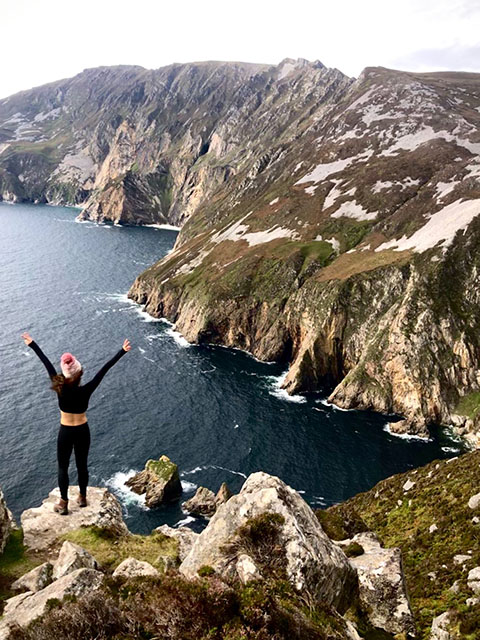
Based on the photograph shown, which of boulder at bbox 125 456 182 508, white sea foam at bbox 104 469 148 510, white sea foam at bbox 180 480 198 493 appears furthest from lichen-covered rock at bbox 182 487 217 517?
white sea foam at bbox 104 469 148 510

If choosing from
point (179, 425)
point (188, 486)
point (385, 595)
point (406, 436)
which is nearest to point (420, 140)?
point (406, 436)

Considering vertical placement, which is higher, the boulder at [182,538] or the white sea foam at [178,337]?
the boulder at [182,538]

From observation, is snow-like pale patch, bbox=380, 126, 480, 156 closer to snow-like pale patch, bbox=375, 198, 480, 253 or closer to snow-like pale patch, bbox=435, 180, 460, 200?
snow-like pale patch, bbox=435, 180, 460, 200

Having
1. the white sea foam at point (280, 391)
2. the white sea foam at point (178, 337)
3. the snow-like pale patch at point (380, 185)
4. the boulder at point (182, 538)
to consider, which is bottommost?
the white sea foam at point (280, 391)

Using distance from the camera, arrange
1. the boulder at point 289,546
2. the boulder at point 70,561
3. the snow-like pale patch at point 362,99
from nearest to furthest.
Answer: the boulder at point 289,546, the boulder at point 70,561, the snow-like pale patch at point 362,99

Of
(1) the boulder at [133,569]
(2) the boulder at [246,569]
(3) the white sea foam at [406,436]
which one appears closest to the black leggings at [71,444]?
(1) the boulder at [133,569]

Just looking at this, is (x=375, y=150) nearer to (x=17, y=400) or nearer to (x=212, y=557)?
(x=17, y=400)

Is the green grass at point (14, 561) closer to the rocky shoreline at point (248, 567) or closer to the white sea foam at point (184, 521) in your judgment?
the rocky shoreline at point (248, 567)
